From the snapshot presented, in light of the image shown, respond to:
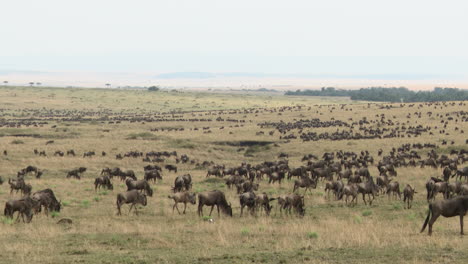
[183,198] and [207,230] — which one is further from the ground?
[183,198]

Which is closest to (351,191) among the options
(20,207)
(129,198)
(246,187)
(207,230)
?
(246,187)

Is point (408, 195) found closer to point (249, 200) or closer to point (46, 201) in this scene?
point (249, 200)

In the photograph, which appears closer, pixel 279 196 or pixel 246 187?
pixel 279 196

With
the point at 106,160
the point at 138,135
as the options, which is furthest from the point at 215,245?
the point at 138,135

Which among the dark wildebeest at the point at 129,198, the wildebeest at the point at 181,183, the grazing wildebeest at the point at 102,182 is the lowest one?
the grazing wildebeest at the point at 102,182

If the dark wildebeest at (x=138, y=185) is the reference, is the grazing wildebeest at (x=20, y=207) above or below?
above

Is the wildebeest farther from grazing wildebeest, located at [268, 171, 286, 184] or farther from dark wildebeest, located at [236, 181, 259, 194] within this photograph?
grazing wildebeest, located at [268, 171, 286, 184]

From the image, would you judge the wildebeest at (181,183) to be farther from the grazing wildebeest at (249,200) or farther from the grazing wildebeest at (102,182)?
the grazing wildebeest at (249,200)

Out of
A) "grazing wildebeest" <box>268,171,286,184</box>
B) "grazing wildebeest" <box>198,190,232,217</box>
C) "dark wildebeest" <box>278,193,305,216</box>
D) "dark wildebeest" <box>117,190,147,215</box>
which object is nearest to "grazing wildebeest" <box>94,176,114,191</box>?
"dark wildebeest" <box>117,190,147,215</box>

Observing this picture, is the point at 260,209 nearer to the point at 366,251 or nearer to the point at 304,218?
the point at 304,218

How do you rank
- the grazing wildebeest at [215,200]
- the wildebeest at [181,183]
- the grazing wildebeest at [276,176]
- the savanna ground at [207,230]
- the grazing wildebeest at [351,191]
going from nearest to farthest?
the savanna ground at [207,230]
the grazing wildebeest at [215,200]
the grazing wildebeest at [351,191]
the wildebeest at [181,183]
the grazing wildebeest at [276,176]

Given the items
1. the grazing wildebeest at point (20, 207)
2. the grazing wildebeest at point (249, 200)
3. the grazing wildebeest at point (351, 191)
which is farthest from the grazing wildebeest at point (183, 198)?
the grazing wildebeest at point (351, 191)

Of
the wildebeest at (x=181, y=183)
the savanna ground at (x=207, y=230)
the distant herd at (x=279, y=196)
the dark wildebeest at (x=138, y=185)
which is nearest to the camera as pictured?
the savanna ground at (x=207, y=230)

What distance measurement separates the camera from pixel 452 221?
73.9 feet
